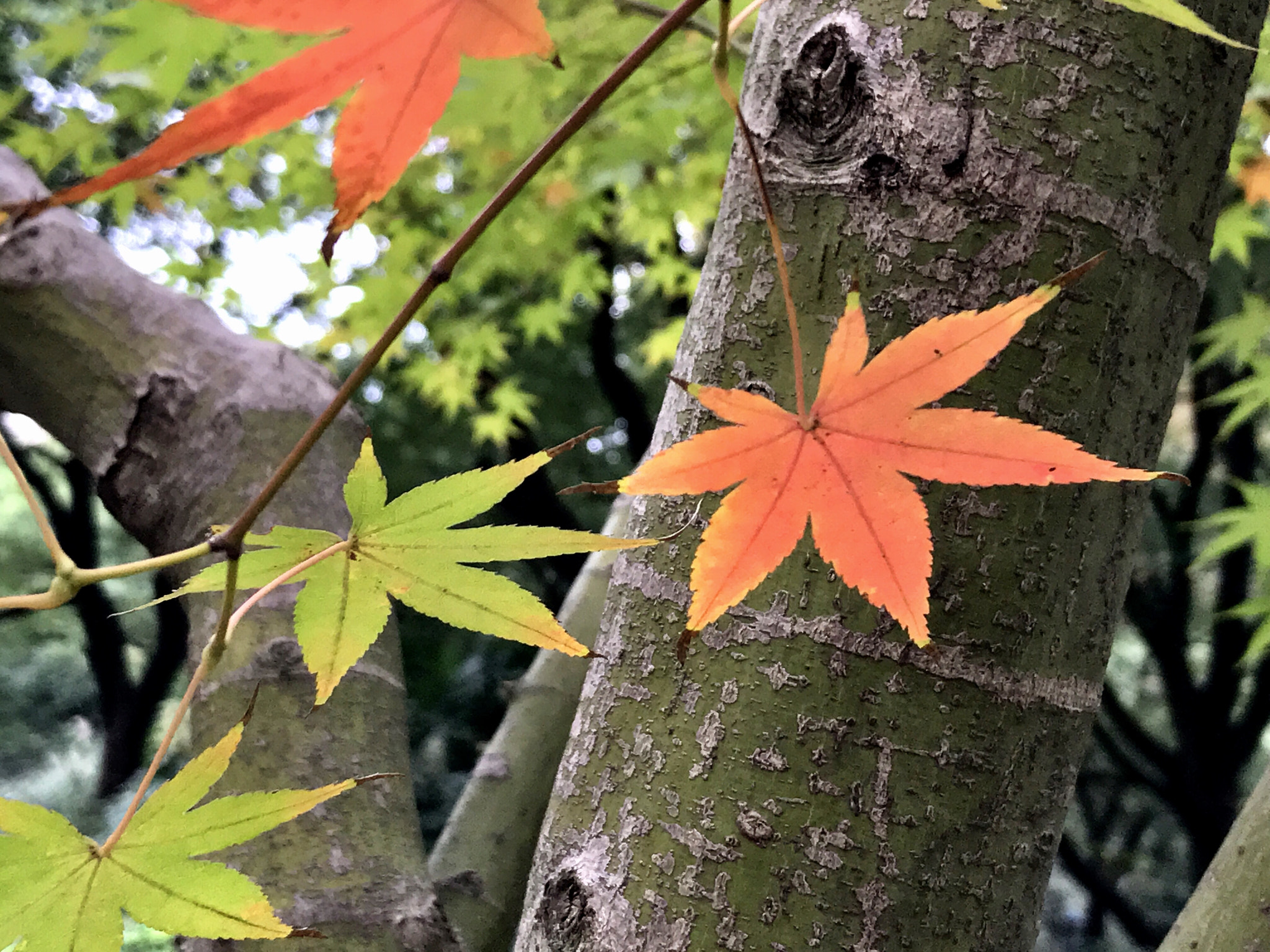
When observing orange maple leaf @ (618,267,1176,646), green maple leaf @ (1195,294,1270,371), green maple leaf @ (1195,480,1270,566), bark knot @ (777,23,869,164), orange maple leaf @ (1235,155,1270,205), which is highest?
orange maple leaf @ (1235,155,1270,205)

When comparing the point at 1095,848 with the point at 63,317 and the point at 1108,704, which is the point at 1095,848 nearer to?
the point at 1108,704

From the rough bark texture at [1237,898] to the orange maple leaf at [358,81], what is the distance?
0.56 meters

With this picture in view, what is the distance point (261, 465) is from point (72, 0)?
4174 mm

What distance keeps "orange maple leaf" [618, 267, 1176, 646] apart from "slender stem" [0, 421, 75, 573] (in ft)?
0.57

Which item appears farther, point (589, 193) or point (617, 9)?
point (589, 193)

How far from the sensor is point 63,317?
2.15 feet

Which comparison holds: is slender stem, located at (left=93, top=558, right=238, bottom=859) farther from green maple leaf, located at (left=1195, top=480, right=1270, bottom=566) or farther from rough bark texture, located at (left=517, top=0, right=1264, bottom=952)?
green maple leaf, located at (left=1195, top=480, right=1270, bottom=566)

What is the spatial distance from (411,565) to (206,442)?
43 cm

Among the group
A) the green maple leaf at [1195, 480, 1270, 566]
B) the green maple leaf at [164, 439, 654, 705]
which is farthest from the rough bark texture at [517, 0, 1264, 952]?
the green maple leaf at [1195, 480, 1270, 566]

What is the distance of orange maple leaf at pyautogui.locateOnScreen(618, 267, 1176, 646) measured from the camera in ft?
0.87

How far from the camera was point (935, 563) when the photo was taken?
37 centimetres

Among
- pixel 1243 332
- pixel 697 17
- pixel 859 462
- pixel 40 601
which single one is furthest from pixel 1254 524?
pixel 40 601

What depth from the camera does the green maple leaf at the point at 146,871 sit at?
0.30m

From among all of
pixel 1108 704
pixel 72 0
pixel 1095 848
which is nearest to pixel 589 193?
pixel 1108 704
